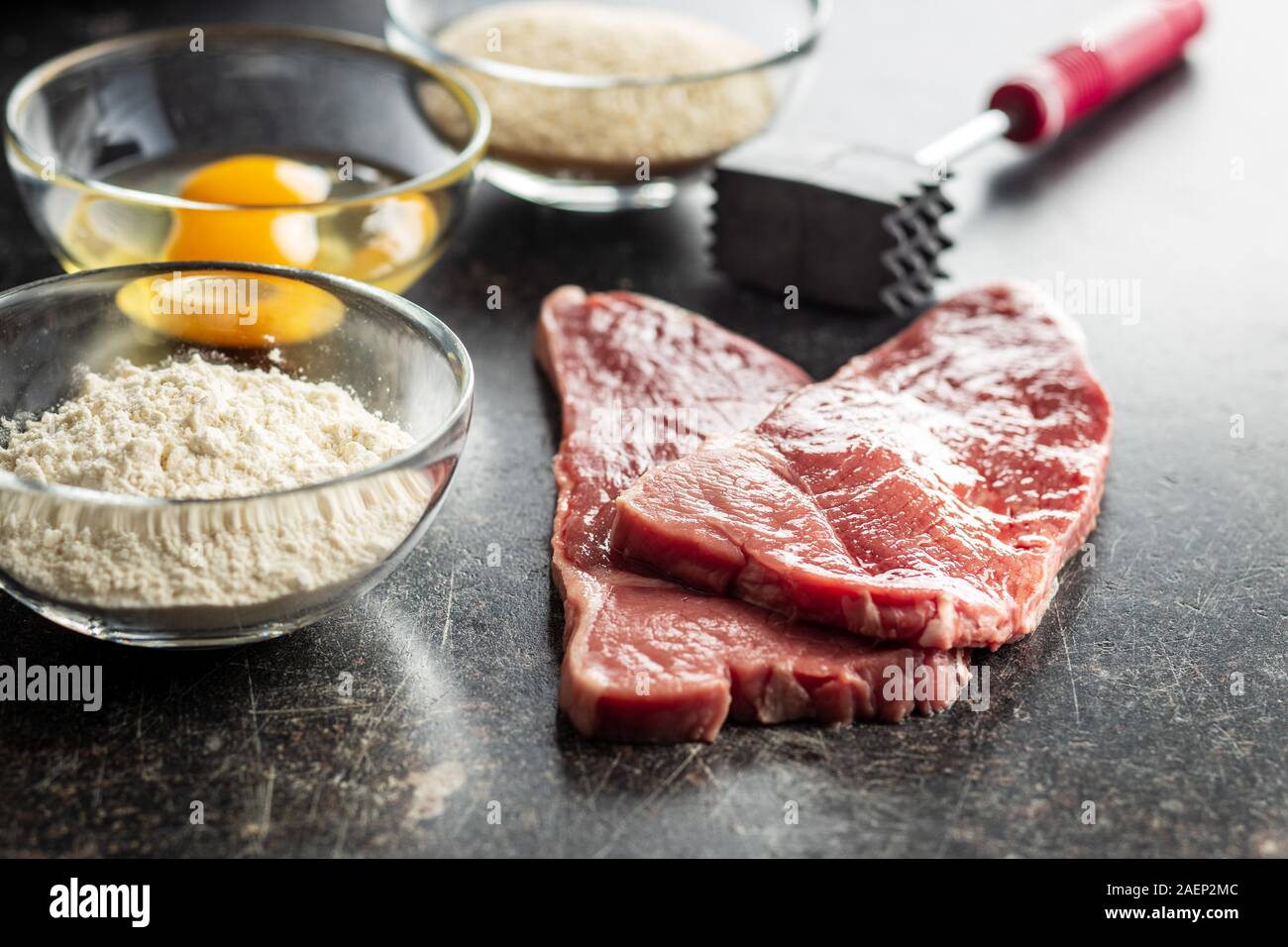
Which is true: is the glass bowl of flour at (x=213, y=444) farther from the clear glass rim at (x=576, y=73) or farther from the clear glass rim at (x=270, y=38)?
the clear glass rim at (x=576, y=73)

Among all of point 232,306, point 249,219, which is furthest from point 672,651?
point 249,219

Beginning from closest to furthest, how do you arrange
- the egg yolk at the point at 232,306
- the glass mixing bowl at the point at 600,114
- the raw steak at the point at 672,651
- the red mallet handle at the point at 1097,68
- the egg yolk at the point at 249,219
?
1. the raw steak at the point at 672,651
2. the egg yolk at the point at 232,306
3. the egg yolk at the point at 249,219
4. the glass mixing bowl at the point at 600,114
5. the red mallet handle at the point at 1097,68

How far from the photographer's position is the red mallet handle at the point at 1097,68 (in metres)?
2.76

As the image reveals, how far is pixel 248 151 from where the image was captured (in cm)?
254

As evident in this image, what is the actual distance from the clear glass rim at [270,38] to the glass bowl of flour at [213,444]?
8.1 inches

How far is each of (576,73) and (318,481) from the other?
1276 mm

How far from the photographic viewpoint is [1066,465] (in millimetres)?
1876

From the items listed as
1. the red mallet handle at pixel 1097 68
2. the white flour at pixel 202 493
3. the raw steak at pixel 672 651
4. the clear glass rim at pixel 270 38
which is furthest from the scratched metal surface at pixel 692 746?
the red mallet handle at pixel 1097 68

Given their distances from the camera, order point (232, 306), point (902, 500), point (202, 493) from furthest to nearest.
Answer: point (232, 306), point (902, 500), point (202, 493)

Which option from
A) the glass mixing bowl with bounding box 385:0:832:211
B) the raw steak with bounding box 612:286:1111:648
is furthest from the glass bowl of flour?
the glass mixing bowl with bounding box 385:0:832:211

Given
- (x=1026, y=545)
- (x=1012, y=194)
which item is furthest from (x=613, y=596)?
(x=1012, y=194)

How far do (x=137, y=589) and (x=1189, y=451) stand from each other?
1.47 meters

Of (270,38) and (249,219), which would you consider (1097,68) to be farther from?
(249,219)
